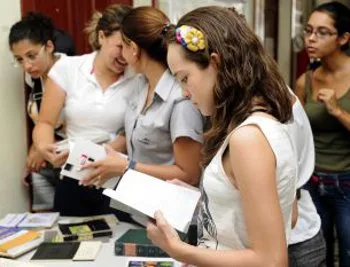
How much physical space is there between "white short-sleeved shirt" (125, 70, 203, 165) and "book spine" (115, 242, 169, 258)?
0.34 m

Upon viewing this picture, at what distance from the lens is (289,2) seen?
3385 mm

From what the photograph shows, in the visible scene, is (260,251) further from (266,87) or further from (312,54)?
(312,54)

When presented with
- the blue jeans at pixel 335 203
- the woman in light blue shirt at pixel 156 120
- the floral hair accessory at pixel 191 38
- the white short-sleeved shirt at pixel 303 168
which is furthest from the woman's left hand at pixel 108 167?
the blue jeans at pixel 335 203

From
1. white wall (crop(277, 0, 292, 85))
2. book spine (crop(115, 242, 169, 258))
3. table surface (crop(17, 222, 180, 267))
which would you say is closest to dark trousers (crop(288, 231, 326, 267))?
book spine (crop(115, 242, 169, 258))

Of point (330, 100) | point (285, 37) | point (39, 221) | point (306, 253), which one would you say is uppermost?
point (285, 37)

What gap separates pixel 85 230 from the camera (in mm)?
1762

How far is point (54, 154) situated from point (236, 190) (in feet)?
3.78

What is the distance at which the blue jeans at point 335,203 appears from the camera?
219 cm

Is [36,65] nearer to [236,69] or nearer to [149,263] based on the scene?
[149,263]

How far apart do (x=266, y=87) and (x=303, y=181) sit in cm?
47

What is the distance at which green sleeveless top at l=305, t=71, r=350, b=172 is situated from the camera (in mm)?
2215

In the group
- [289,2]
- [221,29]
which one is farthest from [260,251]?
[289,2]

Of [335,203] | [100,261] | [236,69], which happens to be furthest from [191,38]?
[335,203]

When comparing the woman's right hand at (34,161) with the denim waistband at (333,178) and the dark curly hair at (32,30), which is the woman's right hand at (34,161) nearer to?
the dark curly hair at (32,30)
